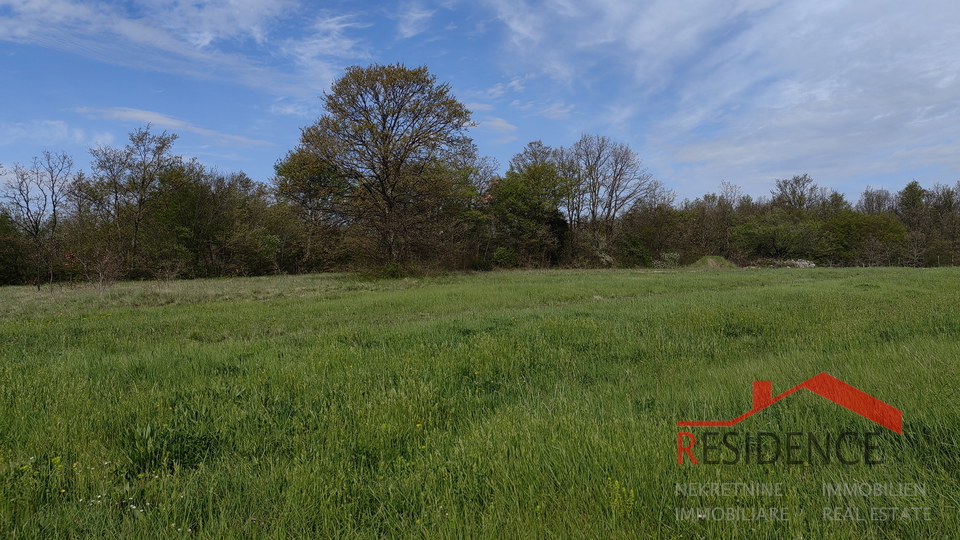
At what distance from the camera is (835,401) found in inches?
123

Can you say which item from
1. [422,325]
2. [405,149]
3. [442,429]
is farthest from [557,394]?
[405,149]

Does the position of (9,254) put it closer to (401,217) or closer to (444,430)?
(401,217)

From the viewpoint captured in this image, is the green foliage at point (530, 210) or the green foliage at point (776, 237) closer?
the green foliage at point (530, 210)

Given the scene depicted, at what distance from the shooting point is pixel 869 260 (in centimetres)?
4738

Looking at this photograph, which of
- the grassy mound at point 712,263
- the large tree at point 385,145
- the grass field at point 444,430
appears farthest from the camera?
the grassy mound at point 712,263

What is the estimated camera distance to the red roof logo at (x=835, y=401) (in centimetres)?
275

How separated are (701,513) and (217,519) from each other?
2.53 metres

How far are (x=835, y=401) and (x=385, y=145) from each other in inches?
907

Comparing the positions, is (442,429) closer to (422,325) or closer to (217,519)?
(217,519)

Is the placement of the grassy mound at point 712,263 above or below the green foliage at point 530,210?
below

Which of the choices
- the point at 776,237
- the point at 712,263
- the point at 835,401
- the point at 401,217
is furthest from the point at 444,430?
the point at 776,237

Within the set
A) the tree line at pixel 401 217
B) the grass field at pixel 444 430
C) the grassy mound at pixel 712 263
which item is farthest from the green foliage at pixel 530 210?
the grass field at pixel 444 430

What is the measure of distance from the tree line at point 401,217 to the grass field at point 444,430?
16149mm

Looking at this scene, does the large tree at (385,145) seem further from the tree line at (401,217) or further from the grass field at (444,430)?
the grass field at (444,430)
